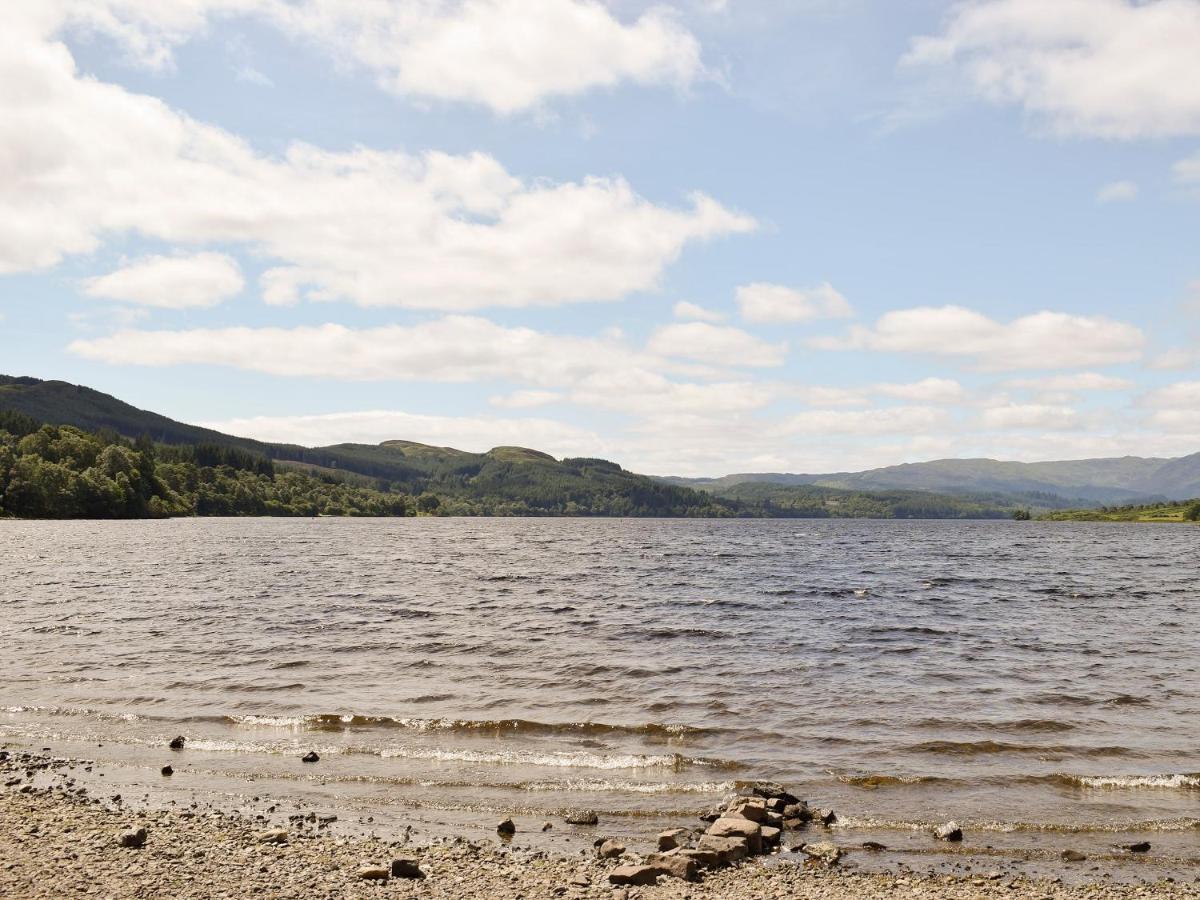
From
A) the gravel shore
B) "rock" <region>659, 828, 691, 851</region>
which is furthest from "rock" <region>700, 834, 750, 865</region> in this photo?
"rock" <region>659, 828, 691, 851</region>

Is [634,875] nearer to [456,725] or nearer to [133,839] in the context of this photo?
[133,839]

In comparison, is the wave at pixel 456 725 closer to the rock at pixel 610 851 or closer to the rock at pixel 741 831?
the rock at pixel 741 831

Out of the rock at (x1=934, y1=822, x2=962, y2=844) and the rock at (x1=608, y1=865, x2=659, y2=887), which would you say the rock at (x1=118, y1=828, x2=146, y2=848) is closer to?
the rock at (x1=608, y1=865, x2=659, y2=887)

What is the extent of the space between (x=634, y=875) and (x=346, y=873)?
503cm

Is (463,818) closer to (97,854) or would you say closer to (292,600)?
(97,854)

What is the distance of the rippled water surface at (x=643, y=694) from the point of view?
64.7ft

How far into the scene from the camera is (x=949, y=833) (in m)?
16.6

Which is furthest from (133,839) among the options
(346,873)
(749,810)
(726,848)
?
(749,810)

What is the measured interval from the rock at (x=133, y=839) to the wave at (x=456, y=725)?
891cm

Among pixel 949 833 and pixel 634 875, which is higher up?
pixel 634 875

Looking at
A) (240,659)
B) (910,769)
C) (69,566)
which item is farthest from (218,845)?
(69,566)

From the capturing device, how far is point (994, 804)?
18.6m

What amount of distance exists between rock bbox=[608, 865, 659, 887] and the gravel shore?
14cm

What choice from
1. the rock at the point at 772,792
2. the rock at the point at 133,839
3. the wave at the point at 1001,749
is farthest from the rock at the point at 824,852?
the rock at the point at 133,839
